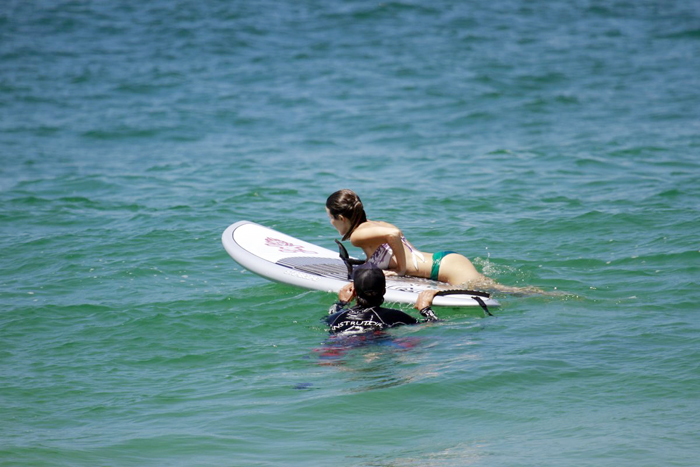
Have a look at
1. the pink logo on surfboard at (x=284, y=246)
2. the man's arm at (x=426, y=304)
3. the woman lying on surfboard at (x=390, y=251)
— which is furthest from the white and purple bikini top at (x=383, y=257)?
the pink logo on surfboard at (x=284, y=246)

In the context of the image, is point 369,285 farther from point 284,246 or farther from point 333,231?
point 333,231

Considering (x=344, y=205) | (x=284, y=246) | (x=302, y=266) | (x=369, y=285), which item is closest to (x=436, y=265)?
(x=344, y=205)

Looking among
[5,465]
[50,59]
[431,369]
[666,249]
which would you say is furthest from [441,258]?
[50,59]

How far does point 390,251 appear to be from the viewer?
7.13 metres

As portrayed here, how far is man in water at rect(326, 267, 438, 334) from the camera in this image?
576cm

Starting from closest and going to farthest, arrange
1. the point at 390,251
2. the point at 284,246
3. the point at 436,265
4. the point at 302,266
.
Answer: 1. the point at 390,251
2. the point at 436,265
3. the point at 302,266
4. the point at 284,246

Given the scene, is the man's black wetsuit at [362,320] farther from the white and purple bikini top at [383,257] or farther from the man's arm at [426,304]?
the white and purple bikini top at [383,257]

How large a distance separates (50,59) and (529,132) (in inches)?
503

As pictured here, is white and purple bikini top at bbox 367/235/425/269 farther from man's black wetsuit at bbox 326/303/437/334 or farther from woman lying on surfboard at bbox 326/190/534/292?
man's black wetsuit at bbox 326/303/437/334

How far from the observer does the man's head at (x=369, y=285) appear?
5.74m

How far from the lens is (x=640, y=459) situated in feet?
14.7

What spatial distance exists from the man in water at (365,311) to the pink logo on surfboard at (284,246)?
7.59 ft

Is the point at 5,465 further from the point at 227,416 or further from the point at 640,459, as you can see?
the point at 640,459

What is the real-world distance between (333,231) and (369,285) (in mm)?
4278
